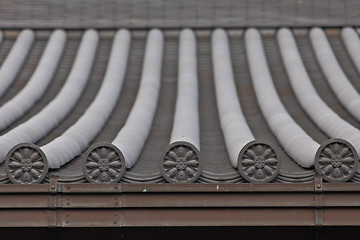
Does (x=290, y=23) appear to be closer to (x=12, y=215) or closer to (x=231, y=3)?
(x=231, y=3)

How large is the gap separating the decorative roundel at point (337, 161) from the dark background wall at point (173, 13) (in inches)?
280

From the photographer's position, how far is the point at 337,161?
8977 mm

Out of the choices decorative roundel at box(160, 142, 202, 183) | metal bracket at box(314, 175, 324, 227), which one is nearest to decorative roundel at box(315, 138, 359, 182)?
metal bracket at box(314, 175, 324, 227)

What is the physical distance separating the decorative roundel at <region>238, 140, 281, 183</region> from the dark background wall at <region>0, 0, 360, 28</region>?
23.4 ft

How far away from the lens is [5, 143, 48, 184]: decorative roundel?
898cm

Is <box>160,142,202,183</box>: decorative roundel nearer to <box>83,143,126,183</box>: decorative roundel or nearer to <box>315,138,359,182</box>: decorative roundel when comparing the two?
<box>83,143,126,183</box>: decorative roundel

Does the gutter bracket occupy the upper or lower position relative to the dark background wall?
lower

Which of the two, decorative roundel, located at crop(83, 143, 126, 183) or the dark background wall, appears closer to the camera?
decorative roundel, located at crop(83, 143, 126, 183)

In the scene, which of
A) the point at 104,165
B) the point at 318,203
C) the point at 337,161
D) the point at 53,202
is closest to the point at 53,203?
the point at 53,202

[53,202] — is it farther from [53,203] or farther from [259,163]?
[259,163]

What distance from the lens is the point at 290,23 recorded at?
52.1 feet

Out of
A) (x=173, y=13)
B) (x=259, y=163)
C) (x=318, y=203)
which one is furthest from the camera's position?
(x=173, y=13)

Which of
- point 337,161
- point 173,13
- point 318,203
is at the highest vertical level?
point 173,13

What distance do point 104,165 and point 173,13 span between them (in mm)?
7481
